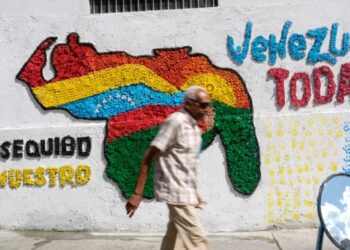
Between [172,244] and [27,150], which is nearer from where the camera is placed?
[172,244]

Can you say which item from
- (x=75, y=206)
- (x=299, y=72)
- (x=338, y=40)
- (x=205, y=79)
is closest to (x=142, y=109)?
(x=205, y=79)

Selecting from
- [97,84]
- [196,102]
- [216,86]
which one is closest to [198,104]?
[196,102]

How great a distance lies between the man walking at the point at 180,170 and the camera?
4195 mm

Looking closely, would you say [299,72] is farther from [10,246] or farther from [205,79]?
[10,246]

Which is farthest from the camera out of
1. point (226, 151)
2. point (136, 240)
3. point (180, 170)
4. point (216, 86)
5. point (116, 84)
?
point (116, 84)

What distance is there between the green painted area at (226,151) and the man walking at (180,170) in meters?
2.35

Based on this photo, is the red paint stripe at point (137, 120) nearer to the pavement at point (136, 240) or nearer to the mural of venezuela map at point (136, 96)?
the mural of venezuela map at point (136, 96)

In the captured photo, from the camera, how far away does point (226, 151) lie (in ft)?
21.8

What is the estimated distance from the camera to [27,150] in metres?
6.92

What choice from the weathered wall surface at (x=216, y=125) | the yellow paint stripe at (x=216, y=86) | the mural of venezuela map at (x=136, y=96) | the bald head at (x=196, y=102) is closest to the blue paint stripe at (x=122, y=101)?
the mural of venezuela map at (x=136, y=96)

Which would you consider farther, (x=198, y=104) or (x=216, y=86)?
(x=216, y=86)

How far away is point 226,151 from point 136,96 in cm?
130

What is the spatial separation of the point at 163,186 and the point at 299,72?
3119 mm

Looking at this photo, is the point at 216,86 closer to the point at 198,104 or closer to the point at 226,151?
the point at 226,151
